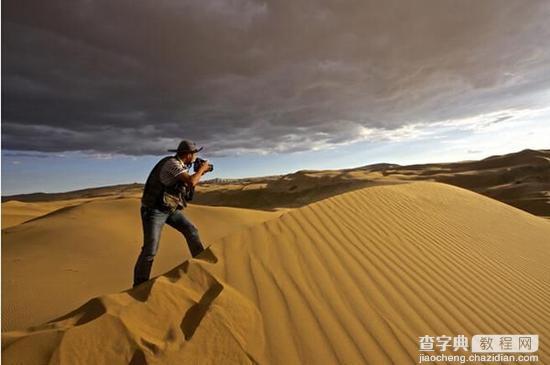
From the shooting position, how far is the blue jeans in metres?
3.83

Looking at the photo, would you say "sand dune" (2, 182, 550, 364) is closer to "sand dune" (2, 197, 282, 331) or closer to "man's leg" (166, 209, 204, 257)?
"man's leg" (166, 209, 204, 257)

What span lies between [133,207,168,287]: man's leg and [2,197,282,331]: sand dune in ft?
4.09

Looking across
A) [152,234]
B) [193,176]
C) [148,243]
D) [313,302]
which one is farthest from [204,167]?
[313,302]

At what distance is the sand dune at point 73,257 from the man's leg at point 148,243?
4.09 feet

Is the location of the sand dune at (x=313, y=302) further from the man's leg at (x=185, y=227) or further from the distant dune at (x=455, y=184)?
the distant dune at (x=455, y=184)

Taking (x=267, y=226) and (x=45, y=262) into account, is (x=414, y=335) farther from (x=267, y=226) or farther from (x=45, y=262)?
(x=45, y=262)

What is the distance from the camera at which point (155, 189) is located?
405 centimetres

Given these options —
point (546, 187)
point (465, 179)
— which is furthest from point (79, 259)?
point (465, 179)

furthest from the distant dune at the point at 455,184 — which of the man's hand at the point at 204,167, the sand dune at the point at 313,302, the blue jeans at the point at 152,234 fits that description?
the blue jeans at the point at 152,234

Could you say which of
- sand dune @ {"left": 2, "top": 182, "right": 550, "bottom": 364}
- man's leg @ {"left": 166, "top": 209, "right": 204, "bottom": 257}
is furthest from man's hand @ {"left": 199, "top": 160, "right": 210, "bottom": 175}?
sand dune @ {"left": 2, "top": 182, "right": 550, "bottom": 364}

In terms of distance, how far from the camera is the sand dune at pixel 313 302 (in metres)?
2.41

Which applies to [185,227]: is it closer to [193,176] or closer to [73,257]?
[193,176]

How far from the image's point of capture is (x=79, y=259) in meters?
6.36

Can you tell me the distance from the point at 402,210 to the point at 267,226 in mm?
2757
